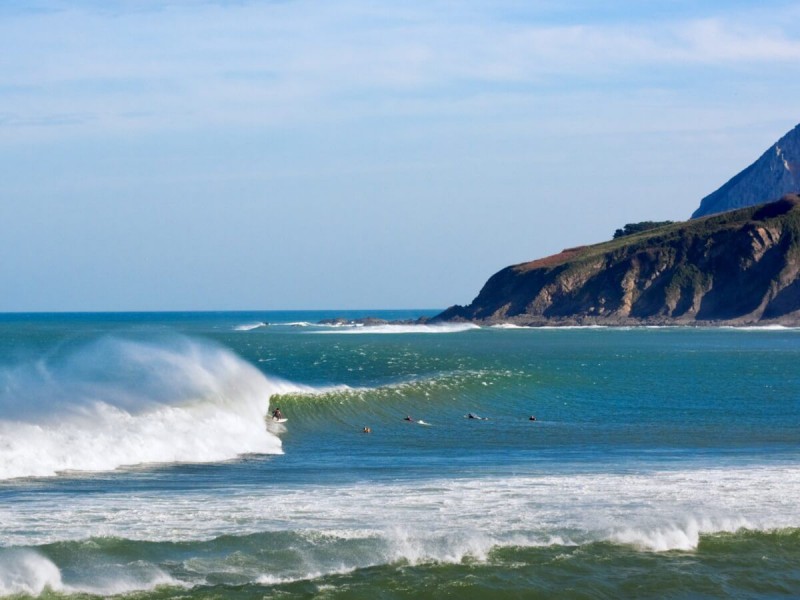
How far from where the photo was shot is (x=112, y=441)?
25672 millimetres

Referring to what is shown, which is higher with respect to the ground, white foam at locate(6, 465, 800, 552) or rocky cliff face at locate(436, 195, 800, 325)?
rocky cliff face at locate(436, 195, 800, 325)

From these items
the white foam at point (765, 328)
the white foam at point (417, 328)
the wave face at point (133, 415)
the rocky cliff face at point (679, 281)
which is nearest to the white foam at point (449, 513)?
the wave face at point (133, 415)

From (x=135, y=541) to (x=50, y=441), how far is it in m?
8.99

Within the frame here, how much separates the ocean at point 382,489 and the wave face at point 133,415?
0.08 metres

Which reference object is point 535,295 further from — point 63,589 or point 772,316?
point 63,589

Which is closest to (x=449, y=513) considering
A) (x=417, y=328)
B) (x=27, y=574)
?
(x=27, y=574)

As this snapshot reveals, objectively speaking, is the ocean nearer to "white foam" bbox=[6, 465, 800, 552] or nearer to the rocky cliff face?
"white foam" bbox=[6, 465, 800, 552]

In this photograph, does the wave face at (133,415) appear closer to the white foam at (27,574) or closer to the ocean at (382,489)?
the ocean at (382,489)

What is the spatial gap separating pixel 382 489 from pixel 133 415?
10116 mm

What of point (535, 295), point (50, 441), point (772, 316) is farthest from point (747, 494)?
point (535, 295)

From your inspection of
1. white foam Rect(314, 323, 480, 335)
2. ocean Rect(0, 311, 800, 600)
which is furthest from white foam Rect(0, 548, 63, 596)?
white foam Rect(314, 323, 480, 335)

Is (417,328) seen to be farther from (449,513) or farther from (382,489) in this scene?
(449,513)

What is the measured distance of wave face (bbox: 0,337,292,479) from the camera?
24281mm

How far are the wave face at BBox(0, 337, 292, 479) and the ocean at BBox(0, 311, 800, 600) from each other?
8cm
